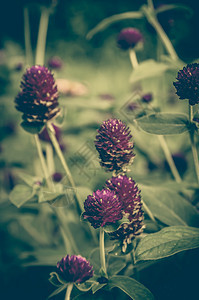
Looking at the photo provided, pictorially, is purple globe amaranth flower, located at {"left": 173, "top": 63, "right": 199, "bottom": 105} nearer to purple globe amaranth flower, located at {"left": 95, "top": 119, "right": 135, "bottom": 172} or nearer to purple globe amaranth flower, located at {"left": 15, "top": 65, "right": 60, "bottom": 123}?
purple globe amaranth flower, located at {"left": 95, "top": 119, "right": 135, "bottom": 172}

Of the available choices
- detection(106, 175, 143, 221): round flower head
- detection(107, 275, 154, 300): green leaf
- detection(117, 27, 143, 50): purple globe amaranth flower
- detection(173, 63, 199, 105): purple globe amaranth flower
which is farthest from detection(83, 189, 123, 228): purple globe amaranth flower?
detection(117, 27, 143, 50): purple globe amaranth flower

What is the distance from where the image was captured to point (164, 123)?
2.54 ft

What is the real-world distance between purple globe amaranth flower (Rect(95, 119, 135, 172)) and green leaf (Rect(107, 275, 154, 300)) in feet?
0.85

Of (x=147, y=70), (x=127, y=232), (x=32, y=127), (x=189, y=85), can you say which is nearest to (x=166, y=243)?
(x=127, y=232)

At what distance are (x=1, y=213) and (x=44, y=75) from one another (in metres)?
0.57

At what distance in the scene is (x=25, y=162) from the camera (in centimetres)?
171

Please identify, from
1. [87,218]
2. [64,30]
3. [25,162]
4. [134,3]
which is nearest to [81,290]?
[87,218]

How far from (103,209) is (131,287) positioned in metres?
0.18

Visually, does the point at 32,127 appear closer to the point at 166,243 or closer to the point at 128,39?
the point at 166,243

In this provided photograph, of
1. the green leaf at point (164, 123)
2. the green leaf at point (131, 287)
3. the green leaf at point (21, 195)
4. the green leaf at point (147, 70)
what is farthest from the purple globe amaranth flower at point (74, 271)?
the green leaf at point (147, 70)

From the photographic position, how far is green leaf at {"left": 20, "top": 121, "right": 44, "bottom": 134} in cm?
84

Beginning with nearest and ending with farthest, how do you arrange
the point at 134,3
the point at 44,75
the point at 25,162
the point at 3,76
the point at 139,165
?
the point at 44,75 < the point at 25,162 < the point at 3,76 < the point at 139,165 < the point at 134,3

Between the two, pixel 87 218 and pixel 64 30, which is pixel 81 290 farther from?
pixel 64 30

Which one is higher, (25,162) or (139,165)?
(25,162)
